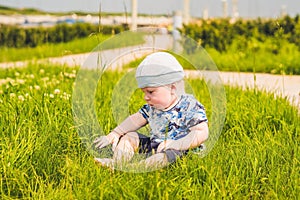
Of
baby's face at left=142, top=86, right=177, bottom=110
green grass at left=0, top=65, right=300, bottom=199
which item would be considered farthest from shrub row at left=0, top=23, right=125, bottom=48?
baby's face at left=142, top=86, right=177, bottom=110

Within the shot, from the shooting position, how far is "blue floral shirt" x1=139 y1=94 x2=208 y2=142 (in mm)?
2668

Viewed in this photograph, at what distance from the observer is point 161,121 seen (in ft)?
8.96

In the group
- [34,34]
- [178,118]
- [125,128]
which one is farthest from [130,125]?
[34,34]

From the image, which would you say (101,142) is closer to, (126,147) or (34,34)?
(126,147)

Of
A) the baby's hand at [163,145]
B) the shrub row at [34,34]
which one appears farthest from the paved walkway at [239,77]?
the shrub row at [34,34]

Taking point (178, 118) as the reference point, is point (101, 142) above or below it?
below

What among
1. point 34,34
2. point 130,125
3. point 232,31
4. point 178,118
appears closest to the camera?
point 178,118

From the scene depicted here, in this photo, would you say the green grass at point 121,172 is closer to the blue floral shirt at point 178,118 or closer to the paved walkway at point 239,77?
the blue floral shirt at point 178,118

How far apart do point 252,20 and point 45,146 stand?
7.02 m

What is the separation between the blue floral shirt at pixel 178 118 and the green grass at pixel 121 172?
0.49 feet

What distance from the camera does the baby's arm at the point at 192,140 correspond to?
8.55 ft

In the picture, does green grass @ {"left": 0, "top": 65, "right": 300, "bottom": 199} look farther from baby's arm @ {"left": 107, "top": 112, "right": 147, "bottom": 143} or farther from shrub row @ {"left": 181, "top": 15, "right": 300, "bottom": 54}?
shrub row @ {"left": 181, "top": 15, "right": 300, "bottom": 54}

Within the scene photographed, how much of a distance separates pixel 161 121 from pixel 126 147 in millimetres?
194

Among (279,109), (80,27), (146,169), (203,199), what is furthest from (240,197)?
(80,27)
